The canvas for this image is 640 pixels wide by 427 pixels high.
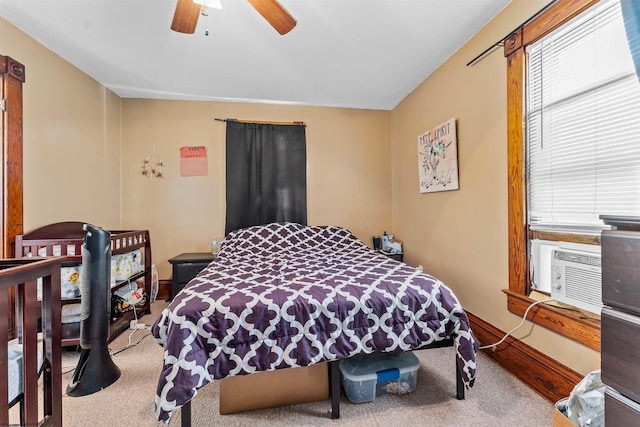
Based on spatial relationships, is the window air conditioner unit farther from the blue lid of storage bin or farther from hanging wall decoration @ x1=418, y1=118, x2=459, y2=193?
hanging wall decoration @ x1=418, y1=118, x2=459, y2=193

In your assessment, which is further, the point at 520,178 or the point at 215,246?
the point at 215,246

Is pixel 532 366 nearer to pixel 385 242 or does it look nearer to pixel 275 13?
pixel 385 242

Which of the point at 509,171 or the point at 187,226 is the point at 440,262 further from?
the point at 187,226

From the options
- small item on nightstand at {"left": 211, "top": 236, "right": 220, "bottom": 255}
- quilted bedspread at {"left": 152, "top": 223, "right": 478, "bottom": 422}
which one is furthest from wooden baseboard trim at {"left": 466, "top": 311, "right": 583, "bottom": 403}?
small item on nightstand at {"left": 211, "top": 236, "right": 220, "bottom": 255}

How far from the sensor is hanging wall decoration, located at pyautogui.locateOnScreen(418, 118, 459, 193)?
245cm

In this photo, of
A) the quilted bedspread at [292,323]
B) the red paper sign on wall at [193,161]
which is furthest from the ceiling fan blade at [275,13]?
the red paper sign on wall at [193,161]

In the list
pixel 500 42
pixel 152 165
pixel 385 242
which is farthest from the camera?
pixel 385 242

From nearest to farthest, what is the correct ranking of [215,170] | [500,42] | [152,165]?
[500,42] → [152,165] → [215,170]

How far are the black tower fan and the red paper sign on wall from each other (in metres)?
1.73

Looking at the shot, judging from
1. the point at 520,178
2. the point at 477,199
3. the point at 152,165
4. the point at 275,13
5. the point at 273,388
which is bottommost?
the point at 273,388

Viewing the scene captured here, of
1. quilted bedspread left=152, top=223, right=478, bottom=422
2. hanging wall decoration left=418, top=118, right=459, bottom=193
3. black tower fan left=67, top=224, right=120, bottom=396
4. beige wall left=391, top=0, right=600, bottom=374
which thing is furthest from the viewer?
hanging wall decoration left=418, top=118, right=459, bottom=193

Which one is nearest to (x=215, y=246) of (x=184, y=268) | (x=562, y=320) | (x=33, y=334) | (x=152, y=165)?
(x=184, y=268)

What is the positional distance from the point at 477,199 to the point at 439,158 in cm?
60

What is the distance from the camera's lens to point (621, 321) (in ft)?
2.54
